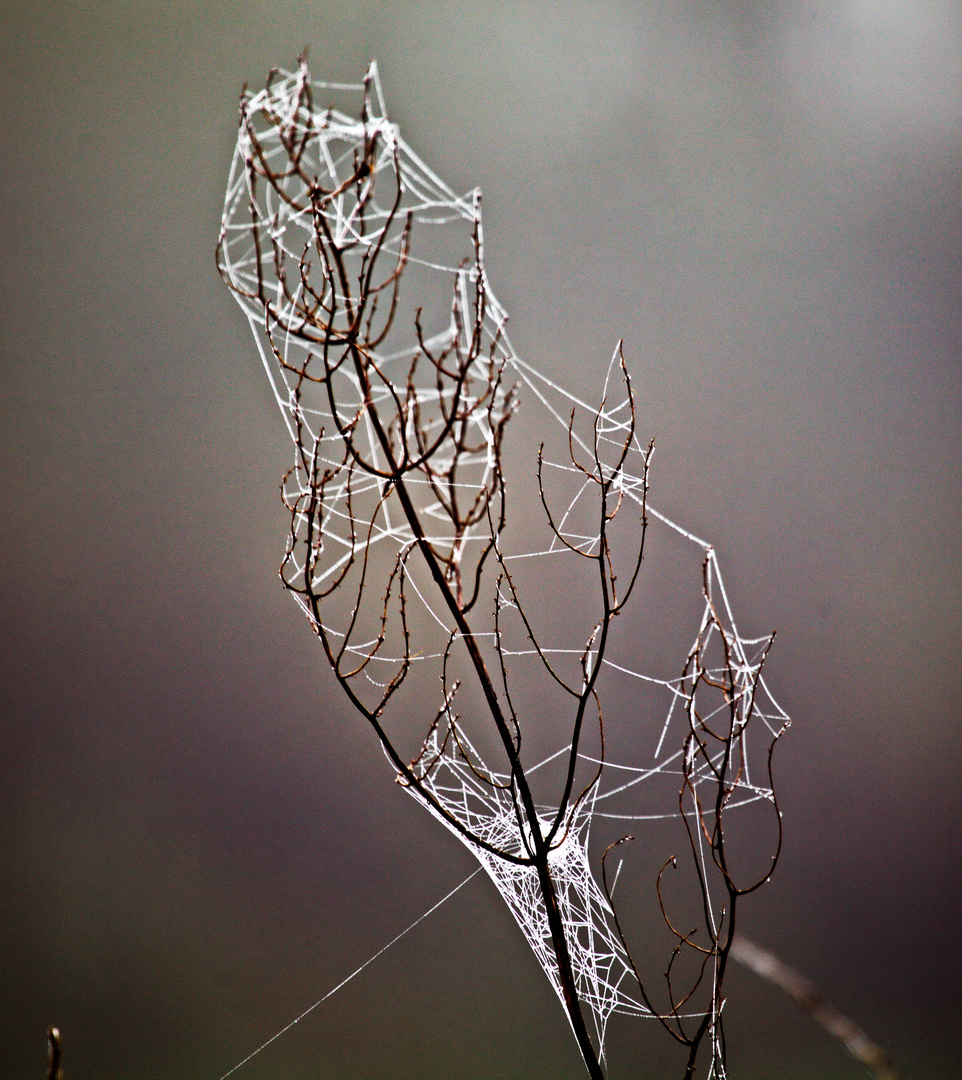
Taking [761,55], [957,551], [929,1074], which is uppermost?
[761,55]

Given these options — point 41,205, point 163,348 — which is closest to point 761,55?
point 163,348

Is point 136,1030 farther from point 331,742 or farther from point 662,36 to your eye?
point 662,36

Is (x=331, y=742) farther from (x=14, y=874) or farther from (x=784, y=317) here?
(x=784, y=317)

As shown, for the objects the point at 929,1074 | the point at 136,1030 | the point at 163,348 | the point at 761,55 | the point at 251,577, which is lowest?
the point at 929,1074

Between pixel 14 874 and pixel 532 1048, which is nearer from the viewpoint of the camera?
pixel 14 874

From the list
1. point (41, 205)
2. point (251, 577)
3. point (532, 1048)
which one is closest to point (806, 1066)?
point (532, 1048)

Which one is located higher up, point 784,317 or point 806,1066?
point 784,317
